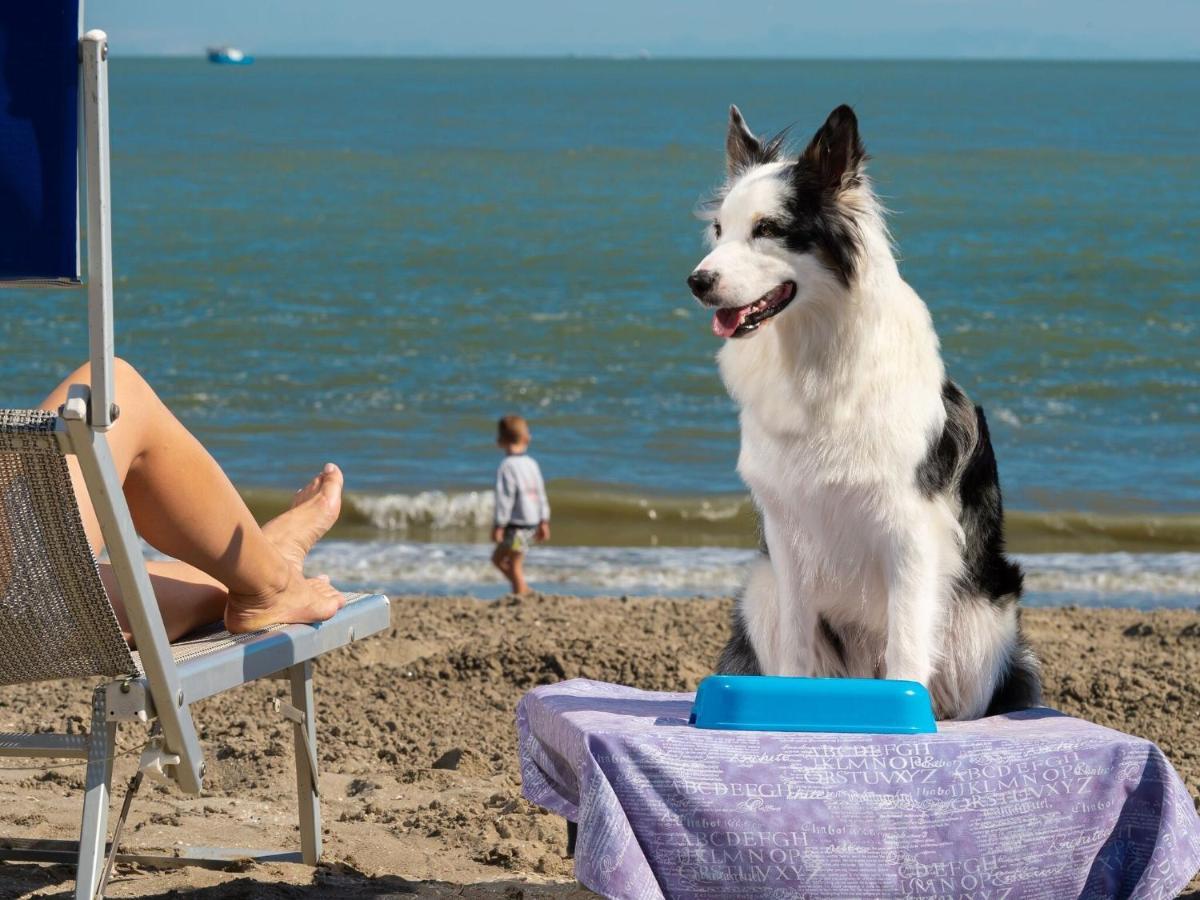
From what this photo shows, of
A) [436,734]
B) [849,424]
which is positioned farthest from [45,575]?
[436,734]

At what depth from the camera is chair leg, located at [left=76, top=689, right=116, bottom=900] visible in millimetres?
2385

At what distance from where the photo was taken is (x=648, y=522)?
1002 cm

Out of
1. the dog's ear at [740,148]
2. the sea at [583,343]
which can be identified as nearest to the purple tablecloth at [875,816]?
the sea at [583,343]

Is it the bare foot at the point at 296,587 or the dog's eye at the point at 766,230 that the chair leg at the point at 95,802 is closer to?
the bare foot at the point at 296,587

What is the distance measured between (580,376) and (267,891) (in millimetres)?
12259

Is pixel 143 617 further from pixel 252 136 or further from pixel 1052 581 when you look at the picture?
pixel 252 136

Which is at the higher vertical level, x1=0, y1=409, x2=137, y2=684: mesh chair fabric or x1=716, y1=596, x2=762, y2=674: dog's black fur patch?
x1=0, y1=409, x2=137, y2=684: mesh chair fabric

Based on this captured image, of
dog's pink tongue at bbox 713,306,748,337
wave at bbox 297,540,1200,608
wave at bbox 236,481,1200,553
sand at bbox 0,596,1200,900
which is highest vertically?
dog's pink tongue at bbox 713,306,748,337

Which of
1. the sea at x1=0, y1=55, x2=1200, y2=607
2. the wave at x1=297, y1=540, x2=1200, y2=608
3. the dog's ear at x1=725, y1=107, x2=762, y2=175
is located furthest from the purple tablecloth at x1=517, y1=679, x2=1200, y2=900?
the wave at x1=297, y1=540, x2=1200, y2=608

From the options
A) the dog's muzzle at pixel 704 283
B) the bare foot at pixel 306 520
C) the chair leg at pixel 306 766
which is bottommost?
the chair leg at pixel 306 766

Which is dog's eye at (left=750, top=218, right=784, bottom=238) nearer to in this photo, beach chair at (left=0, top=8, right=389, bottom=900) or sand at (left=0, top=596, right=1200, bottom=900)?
beach chair at (left=0, top=8, right=389, bottom=900)

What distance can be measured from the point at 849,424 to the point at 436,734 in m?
1.93

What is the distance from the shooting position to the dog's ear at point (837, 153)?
3016mm

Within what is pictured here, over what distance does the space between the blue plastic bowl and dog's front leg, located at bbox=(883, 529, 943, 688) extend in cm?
63
